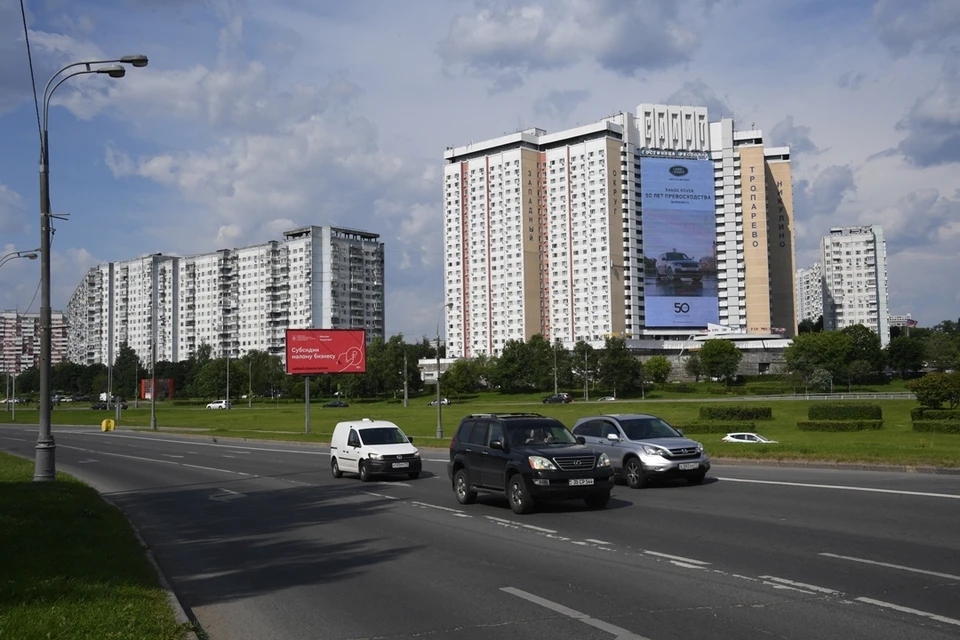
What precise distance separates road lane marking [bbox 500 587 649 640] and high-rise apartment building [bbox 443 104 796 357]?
148222mm

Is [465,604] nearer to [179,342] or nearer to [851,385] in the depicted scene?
[851,385]

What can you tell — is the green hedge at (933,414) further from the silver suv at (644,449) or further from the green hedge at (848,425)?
the silver suv at (644,449)

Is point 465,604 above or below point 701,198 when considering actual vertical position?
below

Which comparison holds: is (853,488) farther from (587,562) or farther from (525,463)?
(587,562)

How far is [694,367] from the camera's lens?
13425cm

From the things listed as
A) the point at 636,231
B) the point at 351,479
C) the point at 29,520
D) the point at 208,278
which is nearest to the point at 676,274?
the point at 636,231

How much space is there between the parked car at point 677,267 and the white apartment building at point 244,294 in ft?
208

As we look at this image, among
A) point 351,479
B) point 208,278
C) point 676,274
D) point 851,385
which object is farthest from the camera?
point 208,278

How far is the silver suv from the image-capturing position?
1862cm

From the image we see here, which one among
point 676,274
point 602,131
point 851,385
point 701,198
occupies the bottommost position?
point 851,385

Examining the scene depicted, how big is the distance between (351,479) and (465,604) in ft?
54.8

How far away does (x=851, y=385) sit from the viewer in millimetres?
125438

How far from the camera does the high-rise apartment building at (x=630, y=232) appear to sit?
157625 mm

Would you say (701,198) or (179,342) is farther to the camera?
(179,342)
